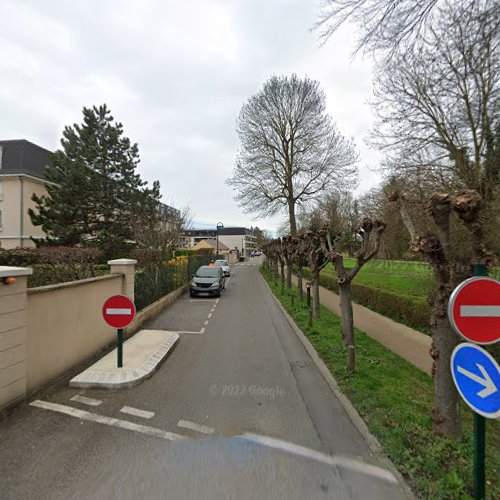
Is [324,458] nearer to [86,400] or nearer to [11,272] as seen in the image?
[86,400]

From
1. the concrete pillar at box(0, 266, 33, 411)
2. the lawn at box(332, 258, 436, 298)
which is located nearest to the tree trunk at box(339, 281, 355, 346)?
the lawn at box(332, 258, 436, 298)

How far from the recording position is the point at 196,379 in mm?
5129

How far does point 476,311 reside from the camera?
7.64 ft

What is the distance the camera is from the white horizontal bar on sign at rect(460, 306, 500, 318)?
7.55 ft

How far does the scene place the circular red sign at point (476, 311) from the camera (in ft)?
7.57

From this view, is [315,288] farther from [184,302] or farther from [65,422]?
[65,422]

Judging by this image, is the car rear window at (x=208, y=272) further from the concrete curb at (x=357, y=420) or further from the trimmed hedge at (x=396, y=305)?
the concrete curb at (x=357, y=420)

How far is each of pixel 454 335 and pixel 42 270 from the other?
12532 millimetres

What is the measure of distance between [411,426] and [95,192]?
70.9ft

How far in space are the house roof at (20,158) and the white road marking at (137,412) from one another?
2889 cm

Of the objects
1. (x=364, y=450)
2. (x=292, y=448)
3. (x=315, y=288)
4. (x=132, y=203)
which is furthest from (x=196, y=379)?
(x=132, y=203)

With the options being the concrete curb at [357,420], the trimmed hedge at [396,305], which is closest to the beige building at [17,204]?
the trimmed hedge at [396,305]

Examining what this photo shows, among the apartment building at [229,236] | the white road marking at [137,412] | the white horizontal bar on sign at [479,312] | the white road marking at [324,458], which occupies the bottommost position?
the white road marking at [137,412]

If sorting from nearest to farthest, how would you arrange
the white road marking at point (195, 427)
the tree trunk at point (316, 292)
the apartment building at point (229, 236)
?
the white road marking at point (195, 427), the tree trunk at point (316, 292), the apartment building at point (229, 236)
